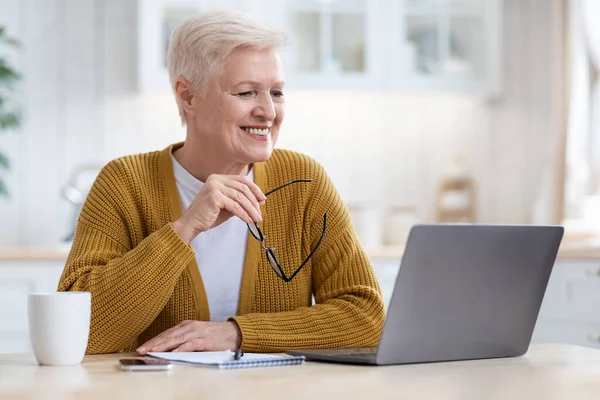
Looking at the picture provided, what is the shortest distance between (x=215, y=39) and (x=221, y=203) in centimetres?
40

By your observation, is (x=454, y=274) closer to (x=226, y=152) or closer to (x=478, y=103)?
(x=226, y=152)

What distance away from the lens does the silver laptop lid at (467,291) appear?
1.29 metres

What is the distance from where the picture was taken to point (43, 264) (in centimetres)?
335

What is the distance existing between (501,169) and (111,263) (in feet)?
9.62

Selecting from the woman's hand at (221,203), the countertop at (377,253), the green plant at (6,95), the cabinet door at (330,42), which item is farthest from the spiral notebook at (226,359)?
the cabinet door at (330,42)

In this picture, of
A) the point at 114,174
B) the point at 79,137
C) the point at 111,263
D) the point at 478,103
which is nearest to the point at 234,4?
the point at 79,137

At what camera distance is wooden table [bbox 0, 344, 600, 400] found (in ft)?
3.65

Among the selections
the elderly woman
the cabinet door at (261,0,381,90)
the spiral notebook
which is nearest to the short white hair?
the elderly woman

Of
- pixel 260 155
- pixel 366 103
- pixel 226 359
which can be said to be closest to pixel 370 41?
pixel 366 103


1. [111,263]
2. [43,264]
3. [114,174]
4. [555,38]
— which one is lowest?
[43,264]

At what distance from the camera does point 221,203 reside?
158 centimetres

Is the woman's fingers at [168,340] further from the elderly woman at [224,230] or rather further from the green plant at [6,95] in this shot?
the green plant at [6,95]

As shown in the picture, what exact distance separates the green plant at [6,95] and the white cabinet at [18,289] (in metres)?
0.41

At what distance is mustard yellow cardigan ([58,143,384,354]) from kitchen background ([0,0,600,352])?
168cm
